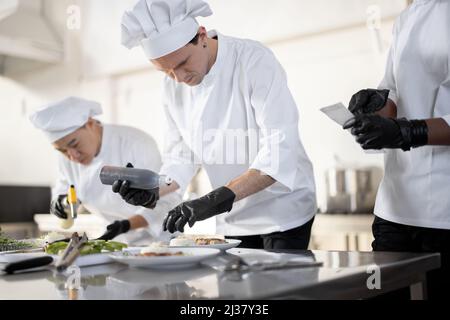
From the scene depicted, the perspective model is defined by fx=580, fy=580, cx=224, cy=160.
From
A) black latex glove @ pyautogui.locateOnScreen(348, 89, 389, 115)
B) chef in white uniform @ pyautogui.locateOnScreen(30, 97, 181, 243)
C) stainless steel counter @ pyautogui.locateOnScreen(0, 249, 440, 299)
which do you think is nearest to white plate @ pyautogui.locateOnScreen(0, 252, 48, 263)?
stainless steel counter @ pyautogui.locateOnScreen(0, 249, 440, 299)

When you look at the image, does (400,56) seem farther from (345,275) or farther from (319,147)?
(319,147)

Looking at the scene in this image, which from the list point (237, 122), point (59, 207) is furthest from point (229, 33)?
point (237, 122)

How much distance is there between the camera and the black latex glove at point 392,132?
1388 millimetres

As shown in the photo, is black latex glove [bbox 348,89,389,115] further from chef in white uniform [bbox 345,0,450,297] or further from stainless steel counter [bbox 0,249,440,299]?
stainless steel counter [bbox 0,249,440,299]

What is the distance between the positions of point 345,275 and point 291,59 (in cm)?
279

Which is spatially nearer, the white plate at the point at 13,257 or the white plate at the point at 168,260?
the white plate at the point at 168,260

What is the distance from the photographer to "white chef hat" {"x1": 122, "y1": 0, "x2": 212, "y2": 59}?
1.73m

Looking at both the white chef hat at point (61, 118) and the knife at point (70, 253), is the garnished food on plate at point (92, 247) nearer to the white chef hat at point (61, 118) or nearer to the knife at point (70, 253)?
the knife at point (70, 253)

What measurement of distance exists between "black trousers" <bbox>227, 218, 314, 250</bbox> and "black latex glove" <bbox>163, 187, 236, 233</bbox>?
0.25 m

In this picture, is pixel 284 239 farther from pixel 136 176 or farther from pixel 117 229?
pixel 117 229

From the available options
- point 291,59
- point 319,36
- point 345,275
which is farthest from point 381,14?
point 345,275

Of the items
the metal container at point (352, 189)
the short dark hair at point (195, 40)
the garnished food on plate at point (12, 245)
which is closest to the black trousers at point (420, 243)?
the short dark hair at point (195, 40)

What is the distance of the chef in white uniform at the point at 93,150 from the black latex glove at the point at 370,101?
1026mm

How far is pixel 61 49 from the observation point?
4738 mm
